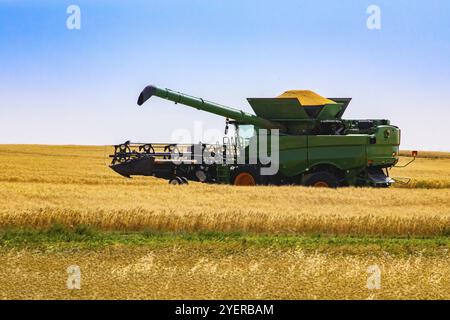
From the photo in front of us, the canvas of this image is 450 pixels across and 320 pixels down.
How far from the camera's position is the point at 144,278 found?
1006 centimetres

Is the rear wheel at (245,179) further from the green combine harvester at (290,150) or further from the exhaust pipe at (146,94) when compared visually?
the exhaust pipe at (146,94)

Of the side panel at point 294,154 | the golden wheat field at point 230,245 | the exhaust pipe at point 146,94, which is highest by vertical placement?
the exhaust pipe at point 146,94

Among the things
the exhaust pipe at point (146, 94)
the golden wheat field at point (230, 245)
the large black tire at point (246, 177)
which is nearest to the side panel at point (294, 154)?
the large black tire at point (246, 177)

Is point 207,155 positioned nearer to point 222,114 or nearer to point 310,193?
point 222,114

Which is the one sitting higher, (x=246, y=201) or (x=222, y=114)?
(x=222, y=114)

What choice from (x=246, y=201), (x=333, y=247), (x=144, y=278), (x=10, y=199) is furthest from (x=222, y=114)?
(x=144, y=278)

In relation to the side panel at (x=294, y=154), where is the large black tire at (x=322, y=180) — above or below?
below

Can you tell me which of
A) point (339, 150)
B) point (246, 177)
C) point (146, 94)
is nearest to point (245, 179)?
point (246, 177)

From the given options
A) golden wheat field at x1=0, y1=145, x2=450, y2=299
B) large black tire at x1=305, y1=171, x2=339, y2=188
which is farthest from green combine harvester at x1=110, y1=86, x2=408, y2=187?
golden wheat field at x1=0, y1=145, x2=450, y2=299

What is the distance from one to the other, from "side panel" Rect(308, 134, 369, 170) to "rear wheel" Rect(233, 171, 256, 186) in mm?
2013

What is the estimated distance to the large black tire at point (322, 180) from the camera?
2345cm

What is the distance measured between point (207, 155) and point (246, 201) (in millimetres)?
6485

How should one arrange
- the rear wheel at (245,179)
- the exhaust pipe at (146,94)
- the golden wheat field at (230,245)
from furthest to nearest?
the rear wheel at (245,179) → the exhaust pipe at (146,94) → the golden wheat field at (230,245)
